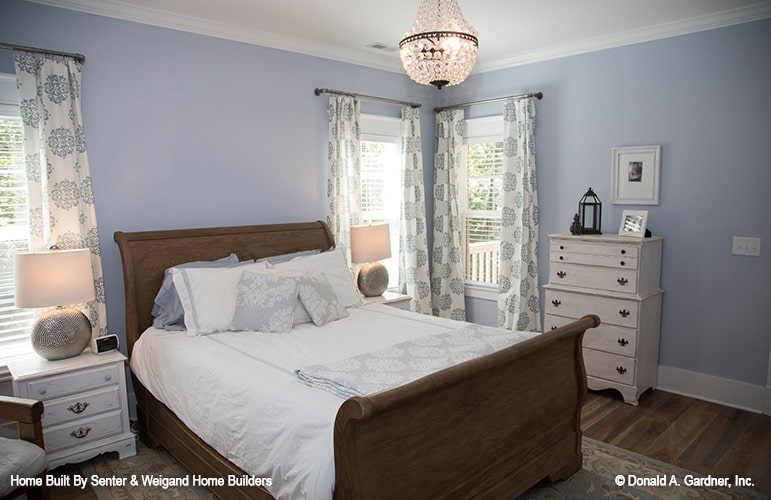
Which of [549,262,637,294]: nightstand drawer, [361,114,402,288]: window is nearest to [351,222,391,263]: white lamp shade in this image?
[361,114,402,288]: window

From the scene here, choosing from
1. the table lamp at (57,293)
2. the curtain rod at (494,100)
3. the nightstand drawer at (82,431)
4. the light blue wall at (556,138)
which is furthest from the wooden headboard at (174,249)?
the curtain rod at (494,100)

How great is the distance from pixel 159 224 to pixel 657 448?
11.3 ft

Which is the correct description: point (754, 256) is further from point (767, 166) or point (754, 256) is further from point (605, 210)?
point (605, 210)

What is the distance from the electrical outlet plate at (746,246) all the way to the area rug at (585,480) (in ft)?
5.35

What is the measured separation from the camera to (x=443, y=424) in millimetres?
1962

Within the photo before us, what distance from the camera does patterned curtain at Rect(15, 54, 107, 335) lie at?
2893 mm

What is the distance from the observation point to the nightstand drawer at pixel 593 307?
12.0 feet

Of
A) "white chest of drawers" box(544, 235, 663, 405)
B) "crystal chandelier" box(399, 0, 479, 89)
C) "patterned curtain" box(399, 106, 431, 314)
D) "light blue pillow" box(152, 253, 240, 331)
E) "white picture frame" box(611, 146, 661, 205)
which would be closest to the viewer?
"crystal chandelier" box(399, 0, 479, 89)

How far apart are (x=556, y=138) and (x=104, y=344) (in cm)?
374

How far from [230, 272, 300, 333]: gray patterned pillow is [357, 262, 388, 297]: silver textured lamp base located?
1.06m

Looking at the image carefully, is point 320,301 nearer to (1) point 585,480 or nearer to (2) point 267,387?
(2) point 267,387

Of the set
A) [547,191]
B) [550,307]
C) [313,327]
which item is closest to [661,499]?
[550,307]

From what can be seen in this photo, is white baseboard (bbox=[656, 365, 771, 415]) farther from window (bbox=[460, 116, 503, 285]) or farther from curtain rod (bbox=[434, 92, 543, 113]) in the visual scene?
curtain rod (bbox=[434, 92, 543, 113])

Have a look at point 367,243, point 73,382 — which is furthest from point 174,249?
point 367,243
